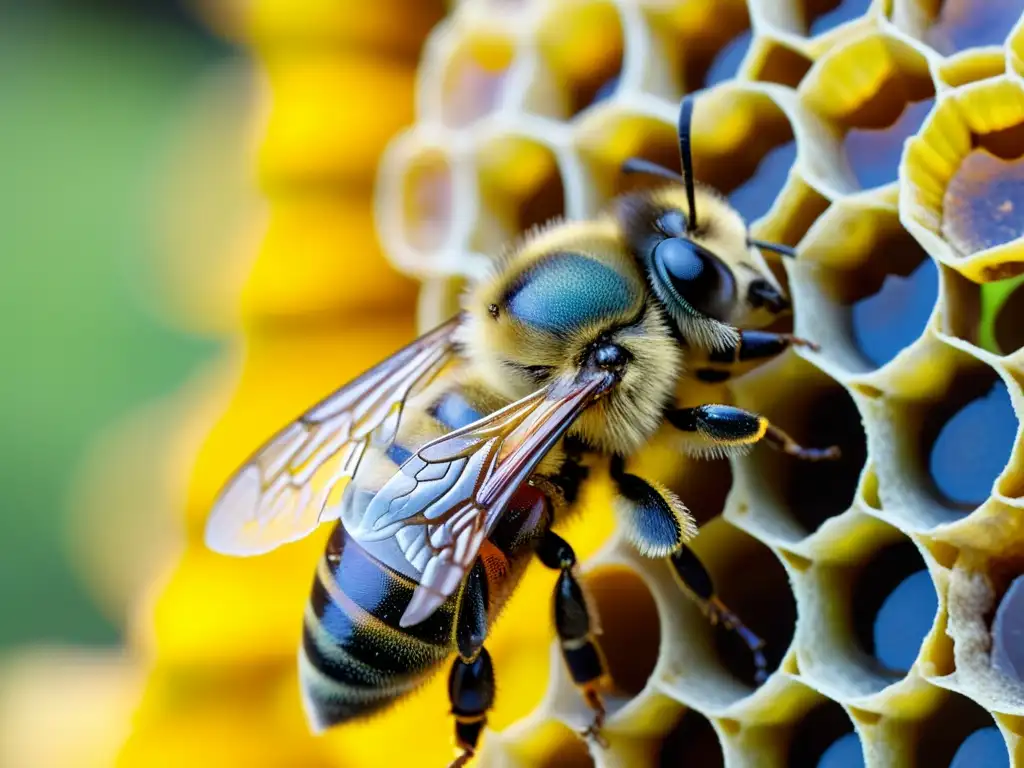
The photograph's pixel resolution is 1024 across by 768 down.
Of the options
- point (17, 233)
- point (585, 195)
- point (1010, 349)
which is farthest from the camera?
point (17, 233)

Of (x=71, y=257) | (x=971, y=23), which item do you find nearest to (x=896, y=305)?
(x=971, y=23)

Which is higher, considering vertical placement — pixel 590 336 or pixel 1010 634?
pixel 590 336

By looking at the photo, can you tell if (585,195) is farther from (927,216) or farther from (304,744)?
(304,744)

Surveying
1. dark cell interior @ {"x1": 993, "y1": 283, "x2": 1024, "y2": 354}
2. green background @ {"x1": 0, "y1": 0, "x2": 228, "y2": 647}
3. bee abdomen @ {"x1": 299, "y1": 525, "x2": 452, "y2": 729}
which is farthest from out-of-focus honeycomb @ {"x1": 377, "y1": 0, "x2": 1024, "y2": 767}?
green background @ {"x1": 0, "y1": 0, "x2": 228, "y2": 647}

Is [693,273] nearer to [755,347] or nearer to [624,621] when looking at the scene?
[755,347]

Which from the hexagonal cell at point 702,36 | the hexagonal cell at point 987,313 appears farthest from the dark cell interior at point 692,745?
the hexagonal cell at point 702,36

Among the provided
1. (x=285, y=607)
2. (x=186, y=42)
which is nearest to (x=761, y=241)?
(x=285, y=607)

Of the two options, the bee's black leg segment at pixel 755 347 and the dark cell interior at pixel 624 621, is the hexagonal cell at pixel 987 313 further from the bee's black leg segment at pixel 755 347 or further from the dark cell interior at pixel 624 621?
the dark cell interior at pixel 624 621
